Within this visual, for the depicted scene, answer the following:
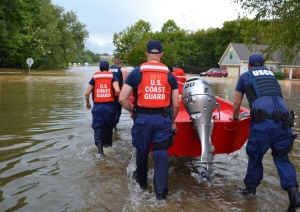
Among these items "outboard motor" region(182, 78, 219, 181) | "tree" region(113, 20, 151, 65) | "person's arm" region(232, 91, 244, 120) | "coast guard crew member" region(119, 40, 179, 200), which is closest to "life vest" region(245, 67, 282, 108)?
"person's arm" region(232, 91, 244, 120)

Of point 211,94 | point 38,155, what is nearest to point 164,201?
point 211,94

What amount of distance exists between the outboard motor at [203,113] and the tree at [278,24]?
26.5ft

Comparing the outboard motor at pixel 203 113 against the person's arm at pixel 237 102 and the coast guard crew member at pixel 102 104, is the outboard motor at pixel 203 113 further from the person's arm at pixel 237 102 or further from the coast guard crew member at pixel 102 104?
the coast guard crew member at pixel 102 104

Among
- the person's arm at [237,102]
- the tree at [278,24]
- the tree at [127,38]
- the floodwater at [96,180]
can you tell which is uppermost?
the tree at [127,38]

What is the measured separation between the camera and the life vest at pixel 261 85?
463cm

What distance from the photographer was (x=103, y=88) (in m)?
6.90

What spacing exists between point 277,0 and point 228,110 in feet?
25.7

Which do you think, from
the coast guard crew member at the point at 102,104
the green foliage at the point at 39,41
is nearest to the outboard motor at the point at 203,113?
the coast guard crew member at the point at 102,104

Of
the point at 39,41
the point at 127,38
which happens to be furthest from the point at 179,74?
the point at 127,38

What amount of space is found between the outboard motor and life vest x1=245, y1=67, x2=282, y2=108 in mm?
673

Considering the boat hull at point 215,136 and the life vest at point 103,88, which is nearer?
the boat hull at point 215,136

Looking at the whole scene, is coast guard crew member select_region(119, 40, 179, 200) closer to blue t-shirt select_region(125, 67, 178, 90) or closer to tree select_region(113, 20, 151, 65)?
blue t-shirt select_region(125, 67, 178, 90)

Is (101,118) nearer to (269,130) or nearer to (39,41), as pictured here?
(269,130)

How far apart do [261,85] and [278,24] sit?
382 inches
